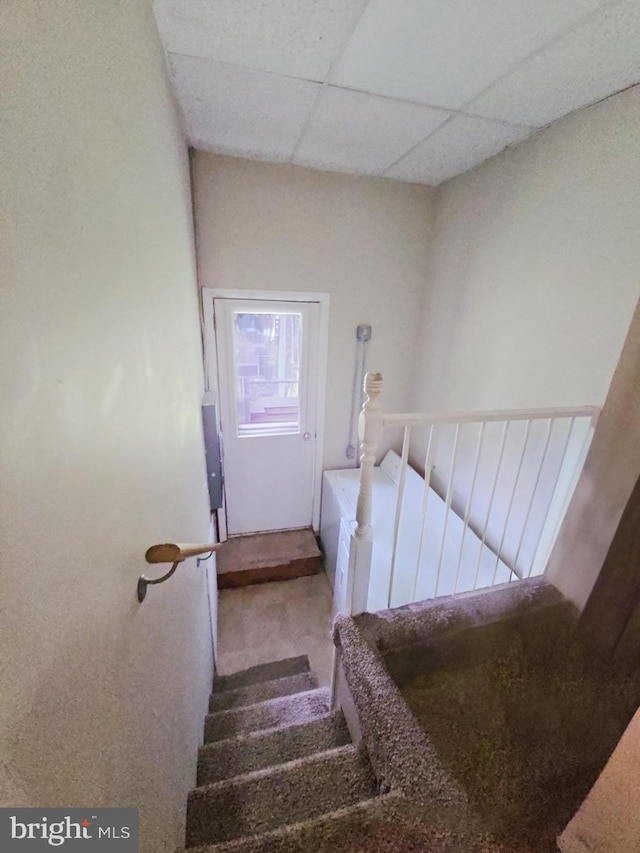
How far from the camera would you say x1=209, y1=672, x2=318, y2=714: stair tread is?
1.95 meters

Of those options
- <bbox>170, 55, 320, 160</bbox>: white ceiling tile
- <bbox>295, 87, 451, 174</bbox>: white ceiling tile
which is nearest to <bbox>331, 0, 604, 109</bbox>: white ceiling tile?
<bbox>295, 87, 451, 174</bbox>: white ceiling tile

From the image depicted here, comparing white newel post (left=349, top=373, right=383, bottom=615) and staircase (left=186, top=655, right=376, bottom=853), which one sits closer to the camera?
staircase (left=186, top=655, right=376, bottom=853)

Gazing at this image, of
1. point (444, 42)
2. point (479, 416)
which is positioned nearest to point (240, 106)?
point (444, 42)

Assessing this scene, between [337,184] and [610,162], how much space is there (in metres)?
1.61

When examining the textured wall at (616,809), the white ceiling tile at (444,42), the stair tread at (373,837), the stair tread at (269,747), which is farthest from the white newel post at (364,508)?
the white ceiling tile at (444,42)

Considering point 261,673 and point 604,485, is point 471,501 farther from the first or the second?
point 261,673

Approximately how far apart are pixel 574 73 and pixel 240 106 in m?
1.35

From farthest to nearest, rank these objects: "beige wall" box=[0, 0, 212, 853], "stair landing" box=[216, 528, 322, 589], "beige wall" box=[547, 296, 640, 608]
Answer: "stair landing" box=[216, 528, 322, 589]
"beige wall" box=[547, 296, 640, 608]
"beige wall" box=[0, 0, 212, 853]

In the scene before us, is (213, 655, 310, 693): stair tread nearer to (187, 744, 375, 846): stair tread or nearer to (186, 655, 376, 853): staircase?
(186, 655, 376, 853): staircase

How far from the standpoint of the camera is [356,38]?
1178 millimetres

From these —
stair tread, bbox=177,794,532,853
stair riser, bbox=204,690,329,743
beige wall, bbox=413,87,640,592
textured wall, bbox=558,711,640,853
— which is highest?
beige wall, bbox=413,87,640,592

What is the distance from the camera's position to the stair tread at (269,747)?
53.4 inches

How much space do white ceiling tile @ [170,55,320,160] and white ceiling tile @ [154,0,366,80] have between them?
79 mm

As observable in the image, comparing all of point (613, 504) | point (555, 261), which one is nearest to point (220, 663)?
point (613, 504)
